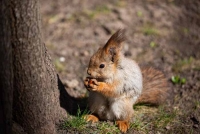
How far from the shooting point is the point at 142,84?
3.08 meters

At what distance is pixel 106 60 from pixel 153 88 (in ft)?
2.30

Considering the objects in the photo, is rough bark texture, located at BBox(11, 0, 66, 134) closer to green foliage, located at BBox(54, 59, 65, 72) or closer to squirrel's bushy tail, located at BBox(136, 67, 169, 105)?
squirrel's bushy tail, located at BBox(136, 67, 169, 105)

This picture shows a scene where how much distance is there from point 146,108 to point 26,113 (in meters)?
1.34

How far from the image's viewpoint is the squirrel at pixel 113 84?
2.75 meters

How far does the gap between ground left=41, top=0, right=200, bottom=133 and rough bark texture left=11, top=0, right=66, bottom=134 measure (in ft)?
2.10

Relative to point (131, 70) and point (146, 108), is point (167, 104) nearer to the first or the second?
point (146, 108)

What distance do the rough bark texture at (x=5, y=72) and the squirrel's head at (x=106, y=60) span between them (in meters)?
0.76

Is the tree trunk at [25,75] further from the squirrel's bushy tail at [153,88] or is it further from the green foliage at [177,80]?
the green foliage at [177,80]

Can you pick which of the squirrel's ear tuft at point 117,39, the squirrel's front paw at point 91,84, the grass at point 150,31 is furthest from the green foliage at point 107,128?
the grass at point 150,31

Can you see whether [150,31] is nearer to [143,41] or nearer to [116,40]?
[143,41]

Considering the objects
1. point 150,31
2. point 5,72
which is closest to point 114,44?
point 5,72

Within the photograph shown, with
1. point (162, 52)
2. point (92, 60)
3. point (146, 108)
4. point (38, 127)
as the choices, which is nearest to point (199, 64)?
point (162, 52)

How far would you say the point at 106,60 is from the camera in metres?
2.79

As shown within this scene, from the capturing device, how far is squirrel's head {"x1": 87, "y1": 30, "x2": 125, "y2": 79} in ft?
8.99
